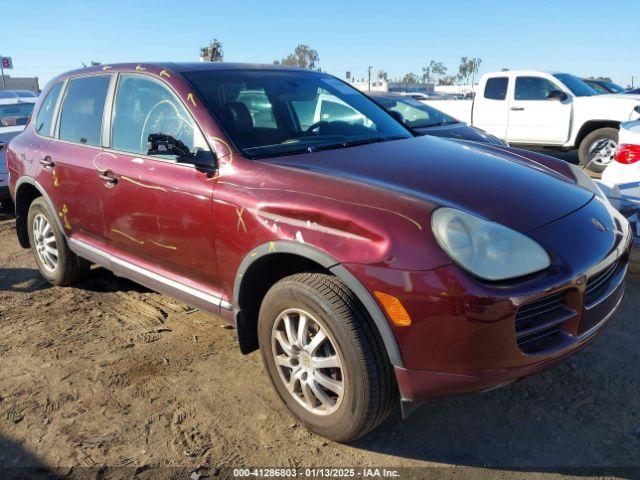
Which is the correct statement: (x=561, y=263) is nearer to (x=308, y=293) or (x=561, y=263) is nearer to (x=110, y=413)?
(x=308, y=293)

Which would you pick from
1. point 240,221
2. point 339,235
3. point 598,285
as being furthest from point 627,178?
point 240,221

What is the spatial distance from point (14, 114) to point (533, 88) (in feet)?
30.8

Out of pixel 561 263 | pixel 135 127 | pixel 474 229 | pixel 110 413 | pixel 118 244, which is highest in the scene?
pixel 135 127

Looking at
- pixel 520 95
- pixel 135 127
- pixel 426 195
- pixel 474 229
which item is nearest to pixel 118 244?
pixel 135 127

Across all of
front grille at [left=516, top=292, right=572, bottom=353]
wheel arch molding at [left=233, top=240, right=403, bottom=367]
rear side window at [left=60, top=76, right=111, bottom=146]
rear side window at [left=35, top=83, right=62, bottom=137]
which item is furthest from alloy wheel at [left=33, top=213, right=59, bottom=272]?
front grille at [left=516, top=292, right=572, bottom=353]

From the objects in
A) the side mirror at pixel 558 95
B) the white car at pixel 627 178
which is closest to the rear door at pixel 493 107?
the side mirror at pixel 558 95

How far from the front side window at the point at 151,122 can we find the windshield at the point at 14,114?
5408 millimetres

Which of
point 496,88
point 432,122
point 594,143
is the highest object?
point 496,88

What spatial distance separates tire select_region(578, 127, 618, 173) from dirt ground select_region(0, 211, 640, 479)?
7.01 m

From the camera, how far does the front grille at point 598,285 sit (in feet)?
7.57

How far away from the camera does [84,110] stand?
4047 mm

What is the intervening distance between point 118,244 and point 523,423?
271 centimetres

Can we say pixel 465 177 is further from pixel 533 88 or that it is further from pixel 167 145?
pixel 533 88

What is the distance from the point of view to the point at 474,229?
216 cm
